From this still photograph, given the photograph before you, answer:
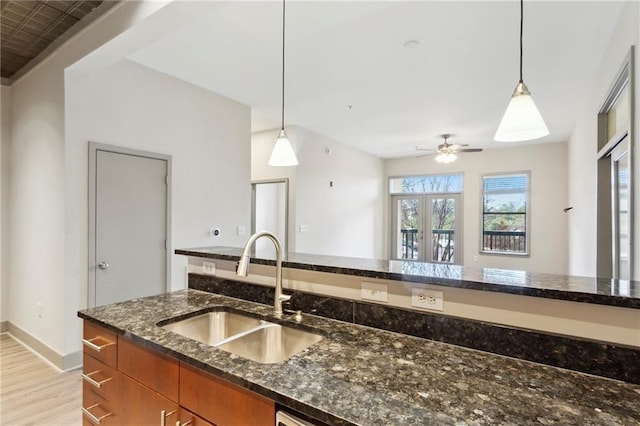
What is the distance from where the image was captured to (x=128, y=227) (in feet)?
10.5

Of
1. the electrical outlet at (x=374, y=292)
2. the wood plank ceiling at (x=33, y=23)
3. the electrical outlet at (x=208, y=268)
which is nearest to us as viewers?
the electrical outlet at (x=374, y=292)

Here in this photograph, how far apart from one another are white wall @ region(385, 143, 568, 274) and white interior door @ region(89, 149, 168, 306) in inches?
243

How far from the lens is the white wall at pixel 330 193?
5.52m

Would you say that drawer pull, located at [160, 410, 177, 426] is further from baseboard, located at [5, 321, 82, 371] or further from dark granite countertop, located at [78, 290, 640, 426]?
baseboard, located at [5, 321, 82, 371]

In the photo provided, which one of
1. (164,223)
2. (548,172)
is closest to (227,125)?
(164,223)

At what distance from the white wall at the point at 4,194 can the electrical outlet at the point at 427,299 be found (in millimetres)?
4660

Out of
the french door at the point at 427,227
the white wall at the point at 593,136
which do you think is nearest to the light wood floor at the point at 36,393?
the white wall at the point at 593,136

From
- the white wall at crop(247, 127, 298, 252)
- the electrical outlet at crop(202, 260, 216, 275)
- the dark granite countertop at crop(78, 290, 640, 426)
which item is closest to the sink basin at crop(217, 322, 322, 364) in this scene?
the dark granite countertop at crop(78, 290, 640, 426)

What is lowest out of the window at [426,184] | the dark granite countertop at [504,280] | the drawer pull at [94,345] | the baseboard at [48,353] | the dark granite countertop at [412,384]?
the baseboard at [48,353]

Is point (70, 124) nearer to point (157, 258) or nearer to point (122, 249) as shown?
point (122, 249)

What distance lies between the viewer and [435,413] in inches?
31.3

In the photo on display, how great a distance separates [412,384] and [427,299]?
398 millimetres

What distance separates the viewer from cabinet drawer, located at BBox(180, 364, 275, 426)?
A: 94 cm

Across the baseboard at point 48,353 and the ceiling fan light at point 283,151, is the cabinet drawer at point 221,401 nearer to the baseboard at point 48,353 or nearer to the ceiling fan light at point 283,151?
the ceiling fan light at point 283,151
